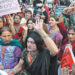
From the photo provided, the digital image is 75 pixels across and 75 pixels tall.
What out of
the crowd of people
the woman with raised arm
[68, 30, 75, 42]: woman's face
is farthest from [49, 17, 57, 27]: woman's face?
the woman with raised arm

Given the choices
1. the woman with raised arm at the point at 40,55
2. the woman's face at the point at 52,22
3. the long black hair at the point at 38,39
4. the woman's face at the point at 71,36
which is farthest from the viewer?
the woman's face at the point at 52,22

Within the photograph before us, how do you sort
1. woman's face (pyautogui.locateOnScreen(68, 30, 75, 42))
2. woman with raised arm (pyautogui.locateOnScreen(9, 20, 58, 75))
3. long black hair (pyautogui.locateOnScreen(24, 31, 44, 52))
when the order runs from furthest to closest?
1. woman's face (pyautogui.locateOnScreen(68, 30, 75, 42))
2. long black hair (pyautogui.locateOnScreen(24, 31, 44, 52))
3. woman with raised arm (pyautogui.locateOnScreen(9, 20, 58, 75))

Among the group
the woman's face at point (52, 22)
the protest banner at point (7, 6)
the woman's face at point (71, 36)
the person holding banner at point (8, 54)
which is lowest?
the person holding banner at point (8, 54)

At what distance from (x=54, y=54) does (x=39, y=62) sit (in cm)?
25

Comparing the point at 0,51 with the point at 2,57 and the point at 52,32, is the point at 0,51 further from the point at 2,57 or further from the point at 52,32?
the point at 52,32

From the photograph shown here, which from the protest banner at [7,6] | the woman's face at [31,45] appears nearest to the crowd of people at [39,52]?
the woman's face at [31,45]

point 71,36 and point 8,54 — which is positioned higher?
point 71,36

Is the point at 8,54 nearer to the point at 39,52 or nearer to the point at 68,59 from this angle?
the point at 39,52

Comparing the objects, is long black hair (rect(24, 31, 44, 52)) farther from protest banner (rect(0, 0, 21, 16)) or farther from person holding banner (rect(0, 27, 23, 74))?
protest banner (rect(0, 0, 21, 16))

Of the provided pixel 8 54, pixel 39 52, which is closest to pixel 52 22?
pixel 8 54

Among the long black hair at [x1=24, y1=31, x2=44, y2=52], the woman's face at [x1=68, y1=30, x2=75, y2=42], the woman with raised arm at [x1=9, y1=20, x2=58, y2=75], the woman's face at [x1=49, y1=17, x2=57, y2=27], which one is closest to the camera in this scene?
the woman with raised arm at [x1=9, y1=20, x2=58, y2=75]

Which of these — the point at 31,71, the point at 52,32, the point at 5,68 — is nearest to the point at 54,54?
the point at 31,71

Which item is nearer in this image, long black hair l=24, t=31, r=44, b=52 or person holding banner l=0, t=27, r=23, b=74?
long black hair l=24, t=31, r=44, b=52

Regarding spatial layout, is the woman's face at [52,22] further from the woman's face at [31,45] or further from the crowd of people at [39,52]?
the woman's face at [31,45]
